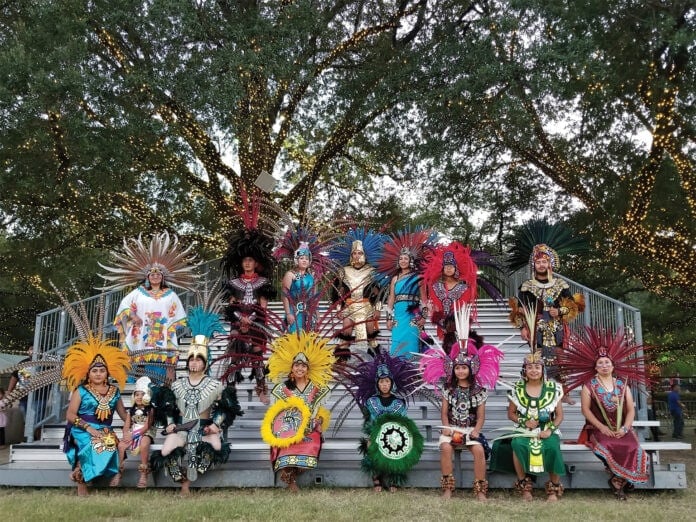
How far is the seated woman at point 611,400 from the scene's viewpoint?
5.88 metres

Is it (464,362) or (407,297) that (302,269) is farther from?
(464,362)

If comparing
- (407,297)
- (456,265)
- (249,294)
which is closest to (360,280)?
(407,297)

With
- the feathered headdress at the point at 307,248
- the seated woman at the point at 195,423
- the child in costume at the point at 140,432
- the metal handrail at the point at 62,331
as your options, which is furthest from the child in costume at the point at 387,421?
the metal handrail at the point at 62,331

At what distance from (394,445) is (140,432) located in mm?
2397

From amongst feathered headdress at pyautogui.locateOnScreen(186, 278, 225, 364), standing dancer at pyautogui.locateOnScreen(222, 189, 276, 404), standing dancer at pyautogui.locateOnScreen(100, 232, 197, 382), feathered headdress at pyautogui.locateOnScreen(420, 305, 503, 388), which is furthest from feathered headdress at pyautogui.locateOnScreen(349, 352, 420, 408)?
standing dancer at pyautogui.locateOnScreen(100, 232, 197, 382)

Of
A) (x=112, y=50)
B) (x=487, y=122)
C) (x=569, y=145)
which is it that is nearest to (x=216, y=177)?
(x=112, y=50)

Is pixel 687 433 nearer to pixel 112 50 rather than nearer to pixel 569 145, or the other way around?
pixel 569 145

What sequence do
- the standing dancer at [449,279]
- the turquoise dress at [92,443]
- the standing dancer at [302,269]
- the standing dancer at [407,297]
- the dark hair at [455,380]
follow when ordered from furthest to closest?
the standing dancer at [407,297]
the standing dancer at [449,279]
the standing dancer at [302,269]
the dark hair at [455,380]
the turquoise dress at [92,443]

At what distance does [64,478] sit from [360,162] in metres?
14.0

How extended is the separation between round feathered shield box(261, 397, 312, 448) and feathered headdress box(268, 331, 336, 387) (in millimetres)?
325

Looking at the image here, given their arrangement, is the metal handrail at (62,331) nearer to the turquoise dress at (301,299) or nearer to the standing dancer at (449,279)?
the turquoise dress at (301,299)

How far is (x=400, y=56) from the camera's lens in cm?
1520

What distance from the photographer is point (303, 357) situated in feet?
21.3

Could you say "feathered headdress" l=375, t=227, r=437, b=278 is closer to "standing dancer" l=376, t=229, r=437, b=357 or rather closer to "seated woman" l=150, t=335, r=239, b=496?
"standing dancer" l=376, t=229, r=437, b=357
